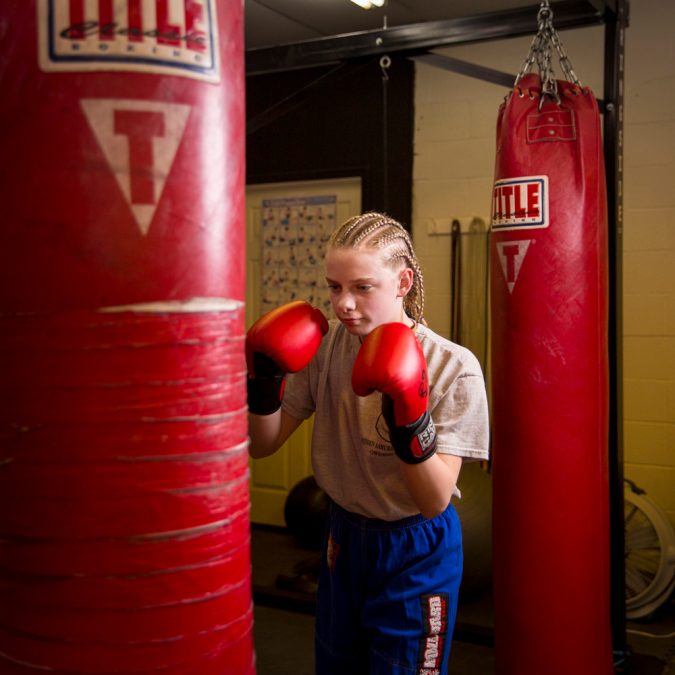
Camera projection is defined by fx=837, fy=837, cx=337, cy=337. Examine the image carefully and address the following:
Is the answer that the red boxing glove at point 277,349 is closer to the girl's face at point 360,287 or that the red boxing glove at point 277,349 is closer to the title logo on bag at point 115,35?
the girl's face at point 360,287

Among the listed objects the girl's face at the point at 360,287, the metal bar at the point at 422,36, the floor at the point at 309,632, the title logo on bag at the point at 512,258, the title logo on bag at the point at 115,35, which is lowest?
the floor at the point at 309,632

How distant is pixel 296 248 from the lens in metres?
5.29

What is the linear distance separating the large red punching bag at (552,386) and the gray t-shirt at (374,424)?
70 cm

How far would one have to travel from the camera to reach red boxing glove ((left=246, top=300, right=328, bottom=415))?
1.78m

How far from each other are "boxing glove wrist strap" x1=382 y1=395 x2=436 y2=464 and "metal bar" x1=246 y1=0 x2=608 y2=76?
1847 mm

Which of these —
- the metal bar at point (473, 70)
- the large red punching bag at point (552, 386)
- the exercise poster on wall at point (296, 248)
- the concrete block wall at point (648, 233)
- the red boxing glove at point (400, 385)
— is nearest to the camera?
the red boxing glove at point (400, 385)

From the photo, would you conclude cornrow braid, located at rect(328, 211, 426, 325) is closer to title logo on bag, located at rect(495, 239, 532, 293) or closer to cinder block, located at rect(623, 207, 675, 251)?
title logo on bag, located at rect(495, 239, 532, 293)

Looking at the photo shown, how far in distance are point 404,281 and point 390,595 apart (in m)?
0.69

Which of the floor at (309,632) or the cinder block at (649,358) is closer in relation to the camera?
the floor at (309,632)

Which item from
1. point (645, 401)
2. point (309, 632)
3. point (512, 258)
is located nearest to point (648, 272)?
point (645, 401)

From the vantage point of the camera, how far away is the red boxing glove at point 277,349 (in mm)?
1779

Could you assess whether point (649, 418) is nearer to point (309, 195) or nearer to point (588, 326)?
point (588, 326)

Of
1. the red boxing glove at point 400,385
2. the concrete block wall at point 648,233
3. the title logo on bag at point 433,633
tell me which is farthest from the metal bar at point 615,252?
the red boxing glove at point 400,385

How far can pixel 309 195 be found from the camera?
5.27m
